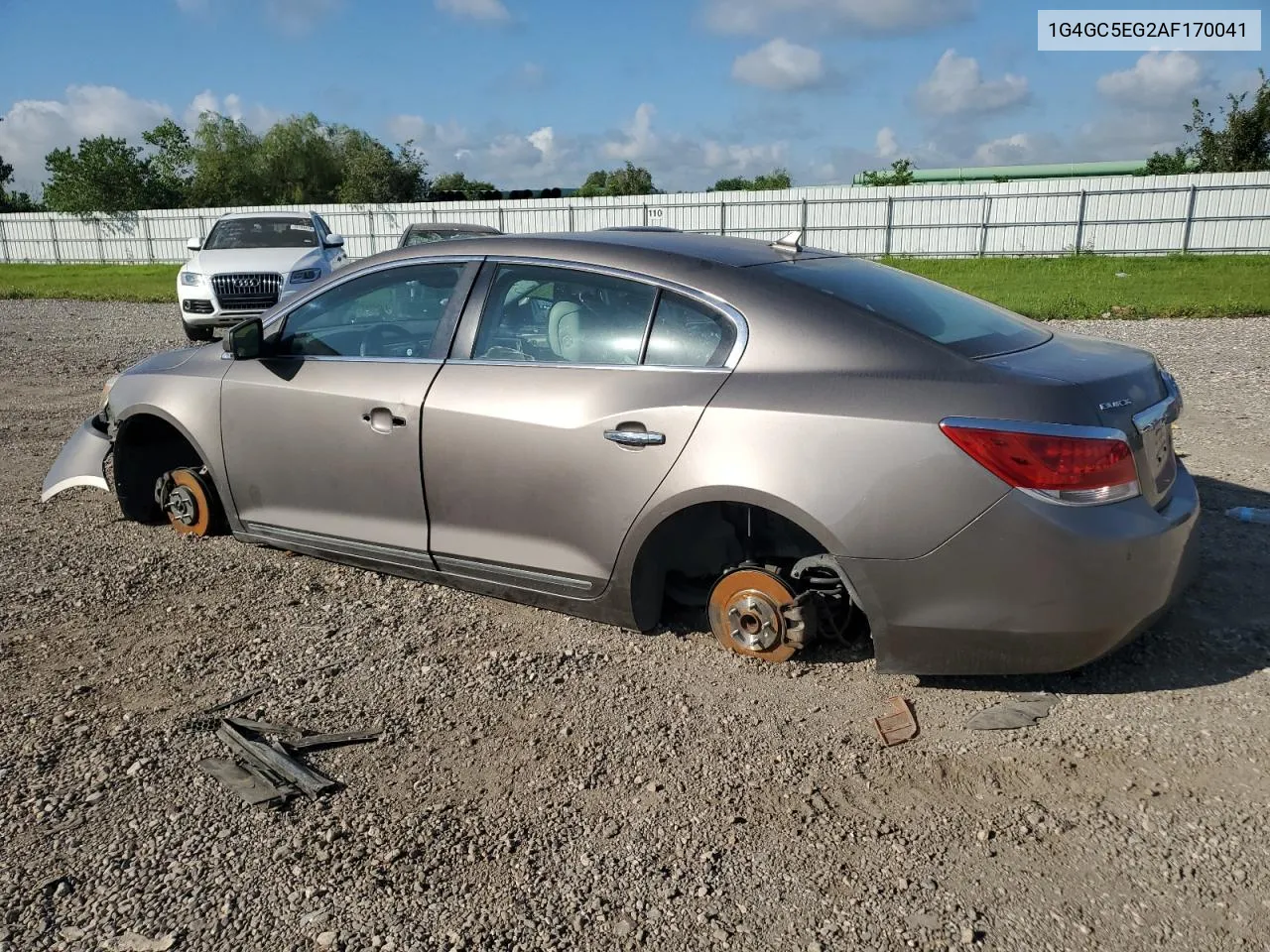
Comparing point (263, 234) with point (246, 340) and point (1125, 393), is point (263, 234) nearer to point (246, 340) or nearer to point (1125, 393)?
point (246, 340)

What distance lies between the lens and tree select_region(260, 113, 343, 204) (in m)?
63.7

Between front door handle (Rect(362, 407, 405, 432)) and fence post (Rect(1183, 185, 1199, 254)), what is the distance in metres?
32.5

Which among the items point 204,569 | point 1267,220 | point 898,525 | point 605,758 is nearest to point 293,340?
point 204,569

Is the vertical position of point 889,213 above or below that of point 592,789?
above

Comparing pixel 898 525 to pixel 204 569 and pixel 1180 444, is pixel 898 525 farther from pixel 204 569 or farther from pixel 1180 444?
pixel 1180 444

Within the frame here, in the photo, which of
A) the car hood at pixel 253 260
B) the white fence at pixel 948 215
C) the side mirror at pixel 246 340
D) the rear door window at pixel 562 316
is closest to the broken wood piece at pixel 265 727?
the rear door window at pixel 562 316

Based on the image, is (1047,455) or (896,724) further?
(896,724)

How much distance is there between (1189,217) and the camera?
30.4 metres

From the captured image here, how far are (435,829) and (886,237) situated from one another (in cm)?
3289

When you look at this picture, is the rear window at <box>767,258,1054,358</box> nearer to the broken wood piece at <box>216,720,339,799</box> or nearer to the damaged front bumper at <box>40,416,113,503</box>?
the broken wood piece at <box>216,720,339,799</box>

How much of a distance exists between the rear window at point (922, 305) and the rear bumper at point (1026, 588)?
0.68 metres

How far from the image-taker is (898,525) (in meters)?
3.15

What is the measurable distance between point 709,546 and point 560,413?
2.53ft

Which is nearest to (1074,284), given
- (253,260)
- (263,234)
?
(263,234)
